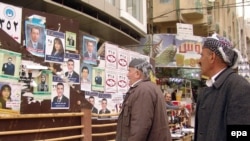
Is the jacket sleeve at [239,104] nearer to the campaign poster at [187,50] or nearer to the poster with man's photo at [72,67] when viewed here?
the poster with man's photo at [72,67]

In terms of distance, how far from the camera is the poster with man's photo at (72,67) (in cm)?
641

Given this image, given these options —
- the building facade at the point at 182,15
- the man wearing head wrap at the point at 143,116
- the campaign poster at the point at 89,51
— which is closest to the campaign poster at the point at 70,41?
the campaign poster at the point at 89,51

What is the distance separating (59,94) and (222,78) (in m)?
4.11

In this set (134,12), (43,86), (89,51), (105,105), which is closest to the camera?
(43,86)

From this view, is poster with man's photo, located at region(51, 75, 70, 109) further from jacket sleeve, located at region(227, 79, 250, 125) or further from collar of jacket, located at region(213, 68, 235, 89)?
jacket sleeve, located at region(227, 79, 250, 125)

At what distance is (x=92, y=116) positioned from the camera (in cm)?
721

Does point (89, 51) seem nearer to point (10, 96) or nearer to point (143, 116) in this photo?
point (10, 96)

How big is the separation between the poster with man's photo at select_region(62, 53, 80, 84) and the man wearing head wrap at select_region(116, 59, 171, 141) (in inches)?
101

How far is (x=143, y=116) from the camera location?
381 cm

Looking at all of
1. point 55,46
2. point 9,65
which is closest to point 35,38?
point 55,46

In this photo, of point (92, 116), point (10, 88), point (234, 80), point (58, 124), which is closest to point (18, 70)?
point (10, 88)

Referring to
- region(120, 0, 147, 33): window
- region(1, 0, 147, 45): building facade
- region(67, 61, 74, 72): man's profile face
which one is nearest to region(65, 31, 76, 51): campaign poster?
region(67, 61, 74, 72): man's profile face

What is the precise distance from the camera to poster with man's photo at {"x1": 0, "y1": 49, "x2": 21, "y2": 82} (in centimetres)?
518

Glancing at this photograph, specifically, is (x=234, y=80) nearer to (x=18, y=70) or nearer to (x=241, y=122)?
(x=241, y=122)
